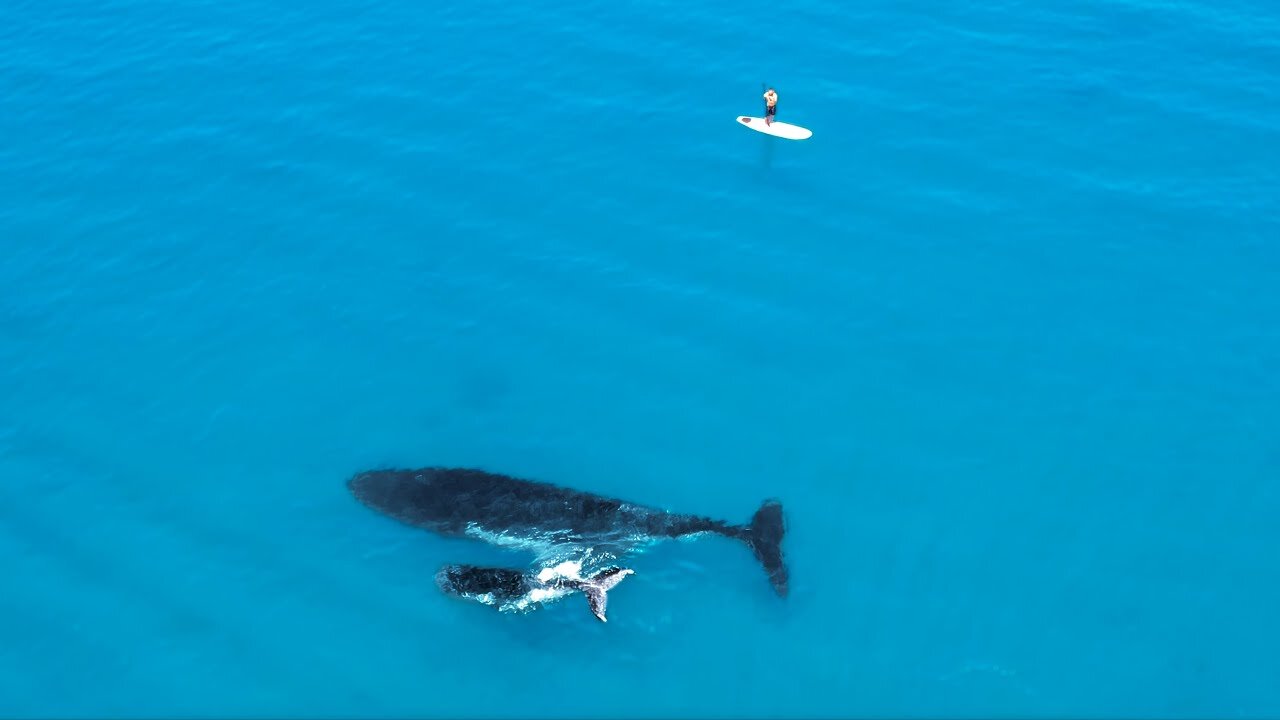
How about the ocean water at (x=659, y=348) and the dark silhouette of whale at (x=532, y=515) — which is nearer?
the ocean water at (x=659, y=348)

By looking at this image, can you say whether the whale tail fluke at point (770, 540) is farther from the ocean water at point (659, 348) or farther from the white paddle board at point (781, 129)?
the white paddle board at point (781, 129)

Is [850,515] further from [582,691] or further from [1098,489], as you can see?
[582,691]

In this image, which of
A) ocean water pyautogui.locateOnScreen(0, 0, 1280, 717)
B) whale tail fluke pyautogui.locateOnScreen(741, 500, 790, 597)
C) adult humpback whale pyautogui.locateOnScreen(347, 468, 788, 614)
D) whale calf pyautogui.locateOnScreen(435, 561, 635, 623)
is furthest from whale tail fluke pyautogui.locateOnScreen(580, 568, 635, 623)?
whale tail fluke pyautogui.locateOnScreen(741, 500, 790, 597)

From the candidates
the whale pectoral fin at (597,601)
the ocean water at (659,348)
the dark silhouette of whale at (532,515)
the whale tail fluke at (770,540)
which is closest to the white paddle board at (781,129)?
the ocean water at (659,348)

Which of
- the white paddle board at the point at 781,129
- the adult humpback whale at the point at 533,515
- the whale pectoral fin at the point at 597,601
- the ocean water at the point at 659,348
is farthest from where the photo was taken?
the white paddle board at the point at 781,129

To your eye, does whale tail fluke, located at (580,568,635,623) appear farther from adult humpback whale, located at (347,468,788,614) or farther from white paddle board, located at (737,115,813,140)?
white paddle board, located at (737,115,813,140)

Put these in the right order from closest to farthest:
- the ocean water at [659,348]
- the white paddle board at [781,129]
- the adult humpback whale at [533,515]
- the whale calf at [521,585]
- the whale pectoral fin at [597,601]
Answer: the ocean water at [659,348], the whale pectoral fin at [597,601], the whale calf at [521,585], the adult humpback whale at [533,515], the white paddle board at [781,129]
